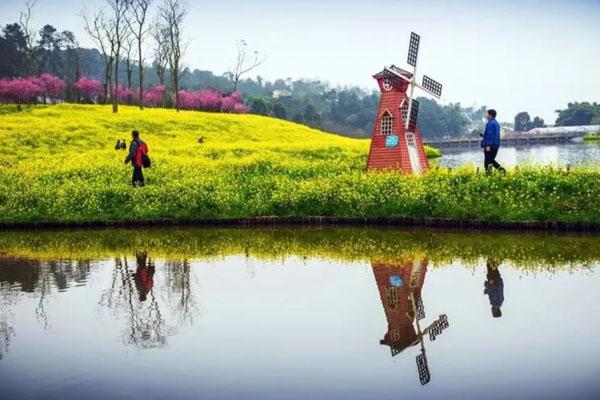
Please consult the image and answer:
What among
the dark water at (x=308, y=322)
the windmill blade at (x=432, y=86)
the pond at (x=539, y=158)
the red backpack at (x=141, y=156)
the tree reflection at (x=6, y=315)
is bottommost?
the pond at (x=539, y=158)

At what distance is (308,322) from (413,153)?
1777cm

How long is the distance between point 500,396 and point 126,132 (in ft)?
135

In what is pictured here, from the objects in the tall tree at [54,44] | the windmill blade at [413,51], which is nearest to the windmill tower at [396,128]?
the windmill blade at [413,51]

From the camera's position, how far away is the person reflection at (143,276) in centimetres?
1138

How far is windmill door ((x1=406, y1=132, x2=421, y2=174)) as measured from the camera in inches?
1021

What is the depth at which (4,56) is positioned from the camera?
8006 centimetres

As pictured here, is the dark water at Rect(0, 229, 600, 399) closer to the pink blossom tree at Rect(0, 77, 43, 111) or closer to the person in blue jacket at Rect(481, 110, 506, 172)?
the person in blue jacket at Rect(481, 110, 506, 172)

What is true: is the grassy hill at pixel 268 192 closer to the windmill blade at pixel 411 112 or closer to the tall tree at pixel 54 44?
the windmill blade at pixel 411 112

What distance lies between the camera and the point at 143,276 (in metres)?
12.6

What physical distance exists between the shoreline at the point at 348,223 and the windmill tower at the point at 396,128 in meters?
6.70

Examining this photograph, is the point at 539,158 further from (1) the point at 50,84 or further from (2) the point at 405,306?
(2) the point at 405,306

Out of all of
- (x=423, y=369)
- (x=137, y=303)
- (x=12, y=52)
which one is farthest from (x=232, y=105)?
(x=423, y=369)

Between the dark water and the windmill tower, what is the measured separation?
1059 cm

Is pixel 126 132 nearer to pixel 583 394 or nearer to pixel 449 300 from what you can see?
pixel 449 300
